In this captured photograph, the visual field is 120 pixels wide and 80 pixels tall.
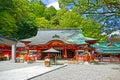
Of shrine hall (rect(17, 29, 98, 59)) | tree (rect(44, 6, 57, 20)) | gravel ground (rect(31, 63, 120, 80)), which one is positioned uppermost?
tree (rect(44, 6, 57, 20))

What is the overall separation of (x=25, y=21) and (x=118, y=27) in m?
51.4

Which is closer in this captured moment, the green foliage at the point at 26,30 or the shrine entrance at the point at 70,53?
the shrine entrance at the point at 70,53

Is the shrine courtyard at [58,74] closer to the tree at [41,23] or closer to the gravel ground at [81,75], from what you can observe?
the gravel ground at [81,75]

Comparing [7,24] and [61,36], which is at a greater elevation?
[7,24]

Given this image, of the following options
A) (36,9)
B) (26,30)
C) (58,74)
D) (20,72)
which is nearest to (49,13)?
(36,9)

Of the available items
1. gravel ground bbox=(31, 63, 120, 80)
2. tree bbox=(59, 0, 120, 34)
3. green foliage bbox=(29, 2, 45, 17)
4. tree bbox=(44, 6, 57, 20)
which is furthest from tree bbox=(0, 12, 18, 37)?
tree bbox=(59, 0, 120, 34)

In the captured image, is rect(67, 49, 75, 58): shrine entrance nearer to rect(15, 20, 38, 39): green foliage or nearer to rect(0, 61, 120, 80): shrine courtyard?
rect(15, 20, 38, 39): green foliage

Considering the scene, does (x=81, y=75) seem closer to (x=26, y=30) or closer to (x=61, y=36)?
(x=61, y=36)

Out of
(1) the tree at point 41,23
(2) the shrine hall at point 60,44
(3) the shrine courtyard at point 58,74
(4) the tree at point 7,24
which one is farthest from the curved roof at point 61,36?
(3) the shrine courtyard at point 58,74

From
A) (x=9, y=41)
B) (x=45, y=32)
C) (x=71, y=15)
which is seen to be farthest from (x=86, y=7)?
(x=45, y=32)

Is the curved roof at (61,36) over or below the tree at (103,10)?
over

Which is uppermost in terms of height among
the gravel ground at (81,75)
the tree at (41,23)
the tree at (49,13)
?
the tree at (49,13)

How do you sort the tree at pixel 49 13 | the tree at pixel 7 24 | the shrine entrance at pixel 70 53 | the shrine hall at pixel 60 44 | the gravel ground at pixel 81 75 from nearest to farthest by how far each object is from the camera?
the gravel ground at pixel 81 75 < the shrine hall at pixel 60 44 < the shrine entrance at pixel 70 53 < the tree at pixel 7 24 < the tree at pixel 49 13

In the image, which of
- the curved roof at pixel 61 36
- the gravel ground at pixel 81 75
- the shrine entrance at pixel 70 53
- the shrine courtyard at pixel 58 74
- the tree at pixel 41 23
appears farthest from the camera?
the tree at pixel 41 23
